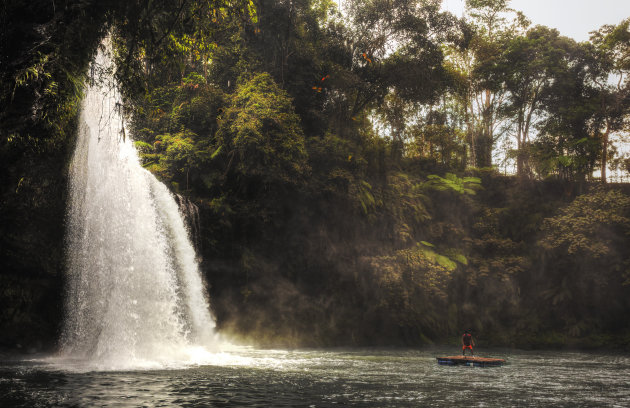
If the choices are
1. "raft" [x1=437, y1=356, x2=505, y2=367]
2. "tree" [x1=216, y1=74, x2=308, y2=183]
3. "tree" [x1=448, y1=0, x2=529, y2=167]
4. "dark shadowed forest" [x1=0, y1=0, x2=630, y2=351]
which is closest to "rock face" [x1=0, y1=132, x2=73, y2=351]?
"dark shadowed forest" [x1=0, y1=0, x2=630, y2=351]

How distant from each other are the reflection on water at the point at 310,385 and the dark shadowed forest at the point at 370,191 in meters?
7.19

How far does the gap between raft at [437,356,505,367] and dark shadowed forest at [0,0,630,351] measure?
8.30 m

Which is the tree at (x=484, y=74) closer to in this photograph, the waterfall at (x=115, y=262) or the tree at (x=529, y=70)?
the tree at (x=529, y=70)

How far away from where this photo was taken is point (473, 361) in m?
16.1

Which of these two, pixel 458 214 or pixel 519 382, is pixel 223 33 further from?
pixel 519 382

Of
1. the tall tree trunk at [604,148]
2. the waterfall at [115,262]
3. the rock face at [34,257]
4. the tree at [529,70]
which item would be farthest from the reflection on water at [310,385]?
the tree at [529,70]

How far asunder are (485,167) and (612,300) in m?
11.2

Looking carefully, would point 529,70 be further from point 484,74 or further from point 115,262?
A: point 115,262

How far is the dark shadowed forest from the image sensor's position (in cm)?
2244

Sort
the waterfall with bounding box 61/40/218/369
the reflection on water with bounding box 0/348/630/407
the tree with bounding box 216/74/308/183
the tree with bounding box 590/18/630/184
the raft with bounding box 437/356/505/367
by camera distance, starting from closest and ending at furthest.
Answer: the reflection on water with bounding box 0/348/630/407 < the waterfall with bounding box 61/40/218/369 < the raft with bounding box 437/356/505/367 < the tree with bounding box 216/74/308/183 < the tree with bounding box 590/18/630/184

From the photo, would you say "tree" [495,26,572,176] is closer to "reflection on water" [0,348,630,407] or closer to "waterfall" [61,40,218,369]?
"reflection on water" [0,348,630,407]

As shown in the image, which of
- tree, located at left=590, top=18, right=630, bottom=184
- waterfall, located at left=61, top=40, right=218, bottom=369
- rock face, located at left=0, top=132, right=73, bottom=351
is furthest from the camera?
tree, located at left=590, top=18, right=630, bottom=184

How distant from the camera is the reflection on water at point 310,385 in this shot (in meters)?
8.98

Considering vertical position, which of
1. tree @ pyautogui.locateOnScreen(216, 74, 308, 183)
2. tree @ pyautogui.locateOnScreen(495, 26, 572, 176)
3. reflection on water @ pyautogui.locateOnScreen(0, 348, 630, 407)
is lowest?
reflection on water @ pyautogui.locateOnScreen(0, 348, 630, 407)
